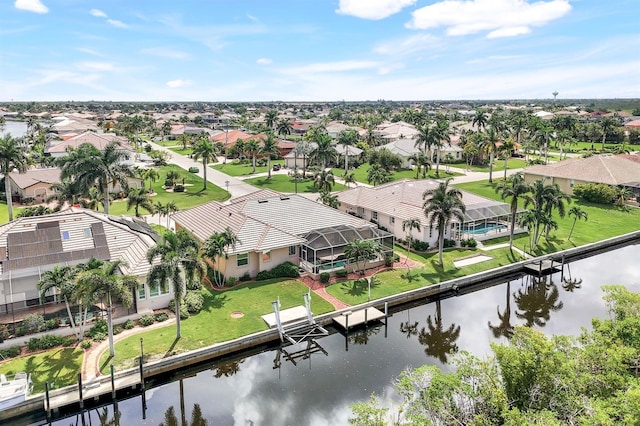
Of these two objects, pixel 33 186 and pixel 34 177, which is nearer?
pixel 33 186

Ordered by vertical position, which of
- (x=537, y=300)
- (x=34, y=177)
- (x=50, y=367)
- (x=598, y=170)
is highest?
(x=34, y=177)

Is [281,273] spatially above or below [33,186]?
below

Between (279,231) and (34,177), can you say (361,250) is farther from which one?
(34,177)

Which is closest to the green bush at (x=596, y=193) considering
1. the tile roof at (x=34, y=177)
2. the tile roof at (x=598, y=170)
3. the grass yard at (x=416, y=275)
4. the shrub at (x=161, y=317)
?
the tile roof at (x=598, y=170)

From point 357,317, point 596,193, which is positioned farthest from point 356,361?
point 596,193

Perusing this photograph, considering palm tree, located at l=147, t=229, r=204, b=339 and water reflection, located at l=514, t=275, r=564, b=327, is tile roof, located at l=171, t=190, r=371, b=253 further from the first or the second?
water reflection, located at l=514, t=275, r=564, b=327

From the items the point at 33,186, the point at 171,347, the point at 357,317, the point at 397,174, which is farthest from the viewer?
the point at 397,174

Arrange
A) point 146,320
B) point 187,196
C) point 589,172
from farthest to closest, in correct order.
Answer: point 589,172
point 187,196
point 146,320
